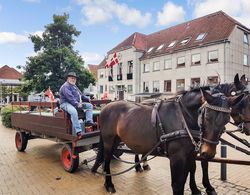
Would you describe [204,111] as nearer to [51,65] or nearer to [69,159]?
[69,159]

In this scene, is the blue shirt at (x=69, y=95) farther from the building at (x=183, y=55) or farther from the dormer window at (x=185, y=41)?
the dormer window at (x=185, y=41)

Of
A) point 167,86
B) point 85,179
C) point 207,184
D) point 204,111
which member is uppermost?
point 167,86

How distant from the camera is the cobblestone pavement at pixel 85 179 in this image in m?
4.18

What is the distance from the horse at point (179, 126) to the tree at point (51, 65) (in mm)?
18551

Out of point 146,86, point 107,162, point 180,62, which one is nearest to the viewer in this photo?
point 107,162

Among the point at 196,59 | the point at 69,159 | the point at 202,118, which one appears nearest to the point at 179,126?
the point at 202,118

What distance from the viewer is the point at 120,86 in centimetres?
3250

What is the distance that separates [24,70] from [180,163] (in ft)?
71.0

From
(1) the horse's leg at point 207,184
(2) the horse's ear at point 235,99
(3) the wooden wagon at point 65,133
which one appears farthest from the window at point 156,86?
(2) the horse's ear at point 235,99

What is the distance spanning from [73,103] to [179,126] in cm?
276

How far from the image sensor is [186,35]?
2570cm

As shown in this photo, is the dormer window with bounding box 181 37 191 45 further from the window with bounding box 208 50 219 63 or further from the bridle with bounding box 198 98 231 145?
the bridle with bounding box 198 98 231 145

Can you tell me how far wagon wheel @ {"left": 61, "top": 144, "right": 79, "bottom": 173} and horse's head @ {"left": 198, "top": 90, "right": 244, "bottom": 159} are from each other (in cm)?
318

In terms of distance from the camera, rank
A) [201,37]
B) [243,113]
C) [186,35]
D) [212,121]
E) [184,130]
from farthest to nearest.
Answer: [186,35], [201,37], [243,113], [184,130], [212,121]
